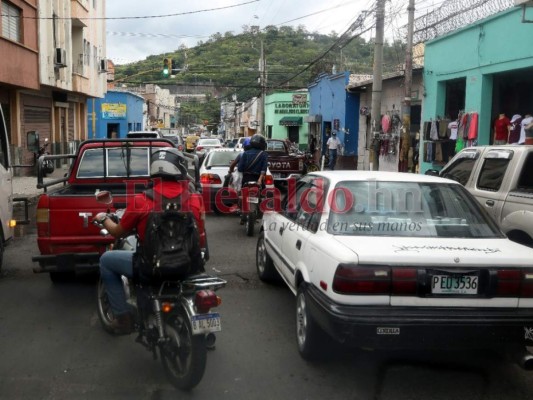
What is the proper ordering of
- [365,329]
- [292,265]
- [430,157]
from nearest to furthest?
[365,329] < [292,265] < [430,157]

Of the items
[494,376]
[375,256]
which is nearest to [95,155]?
[375,256]

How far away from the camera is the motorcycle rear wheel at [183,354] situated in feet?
12.6

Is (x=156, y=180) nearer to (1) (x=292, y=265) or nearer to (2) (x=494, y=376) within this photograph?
(1) (x=292, y=265)

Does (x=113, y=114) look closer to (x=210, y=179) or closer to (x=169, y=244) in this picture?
(x=210, y=179)

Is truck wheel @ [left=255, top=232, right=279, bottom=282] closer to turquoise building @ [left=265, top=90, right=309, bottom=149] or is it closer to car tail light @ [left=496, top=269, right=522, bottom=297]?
car tail light @ [left=496, top=269, right=522, bottom=297]

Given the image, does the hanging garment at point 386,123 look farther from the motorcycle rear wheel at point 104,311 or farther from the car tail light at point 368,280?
the car tail light at point 368,280

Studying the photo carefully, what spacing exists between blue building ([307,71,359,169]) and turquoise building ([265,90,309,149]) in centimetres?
1146

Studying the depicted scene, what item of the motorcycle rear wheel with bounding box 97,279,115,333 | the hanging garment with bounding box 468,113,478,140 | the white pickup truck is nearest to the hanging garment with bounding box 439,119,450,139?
the hanging garment with bounding box 468,113,478,140

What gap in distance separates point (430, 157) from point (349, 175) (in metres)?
11.9

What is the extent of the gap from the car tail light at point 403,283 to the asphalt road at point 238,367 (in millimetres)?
769

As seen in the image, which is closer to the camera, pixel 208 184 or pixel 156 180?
pixel 156 180

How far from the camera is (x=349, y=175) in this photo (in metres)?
5.34

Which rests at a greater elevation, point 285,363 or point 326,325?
point 326,325

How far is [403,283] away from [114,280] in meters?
2.20
